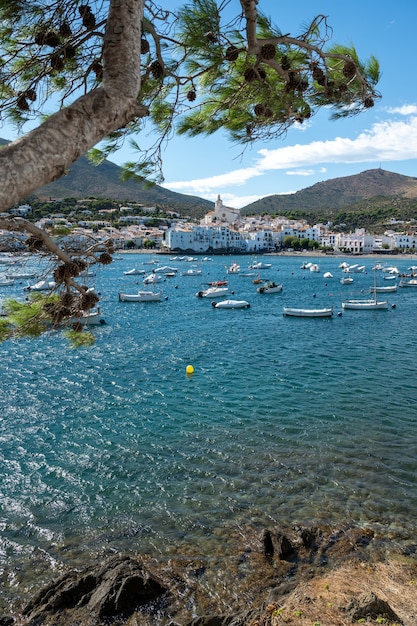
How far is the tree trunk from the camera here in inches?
75.9

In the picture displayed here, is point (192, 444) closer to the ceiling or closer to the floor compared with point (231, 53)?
closer to the floor

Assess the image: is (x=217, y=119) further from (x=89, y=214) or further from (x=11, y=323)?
(x=89, y=214)

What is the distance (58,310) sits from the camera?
3330 millimetres

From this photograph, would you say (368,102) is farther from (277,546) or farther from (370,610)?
(277,546)

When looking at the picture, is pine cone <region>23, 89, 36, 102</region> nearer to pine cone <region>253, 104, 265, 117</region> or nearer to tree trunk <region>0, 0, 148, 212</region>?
tree trunk <region>0, 0, 148, 212</region>

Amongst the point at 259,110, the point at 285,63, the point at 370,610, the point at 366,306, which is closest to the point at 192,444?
the point at 370,610

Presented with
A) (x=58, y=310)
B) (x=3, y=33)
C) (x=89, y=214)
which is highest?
(x=89, y=214)

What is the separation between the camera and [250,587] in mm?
6035

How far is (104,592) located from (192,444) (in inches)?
209

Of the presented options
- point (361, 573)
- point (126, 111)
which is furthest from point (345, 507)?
point (126, 111)

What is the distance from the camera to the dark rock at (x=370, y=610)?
173 inches

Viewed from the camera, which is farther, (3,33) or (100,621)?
(100,621)

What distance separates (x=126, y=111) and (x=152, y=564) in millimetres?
6517

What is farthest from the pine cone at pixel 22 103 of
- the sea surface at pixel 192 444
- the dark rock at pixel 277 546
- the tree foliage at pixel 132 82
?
the dark rock at pixel 277 546
